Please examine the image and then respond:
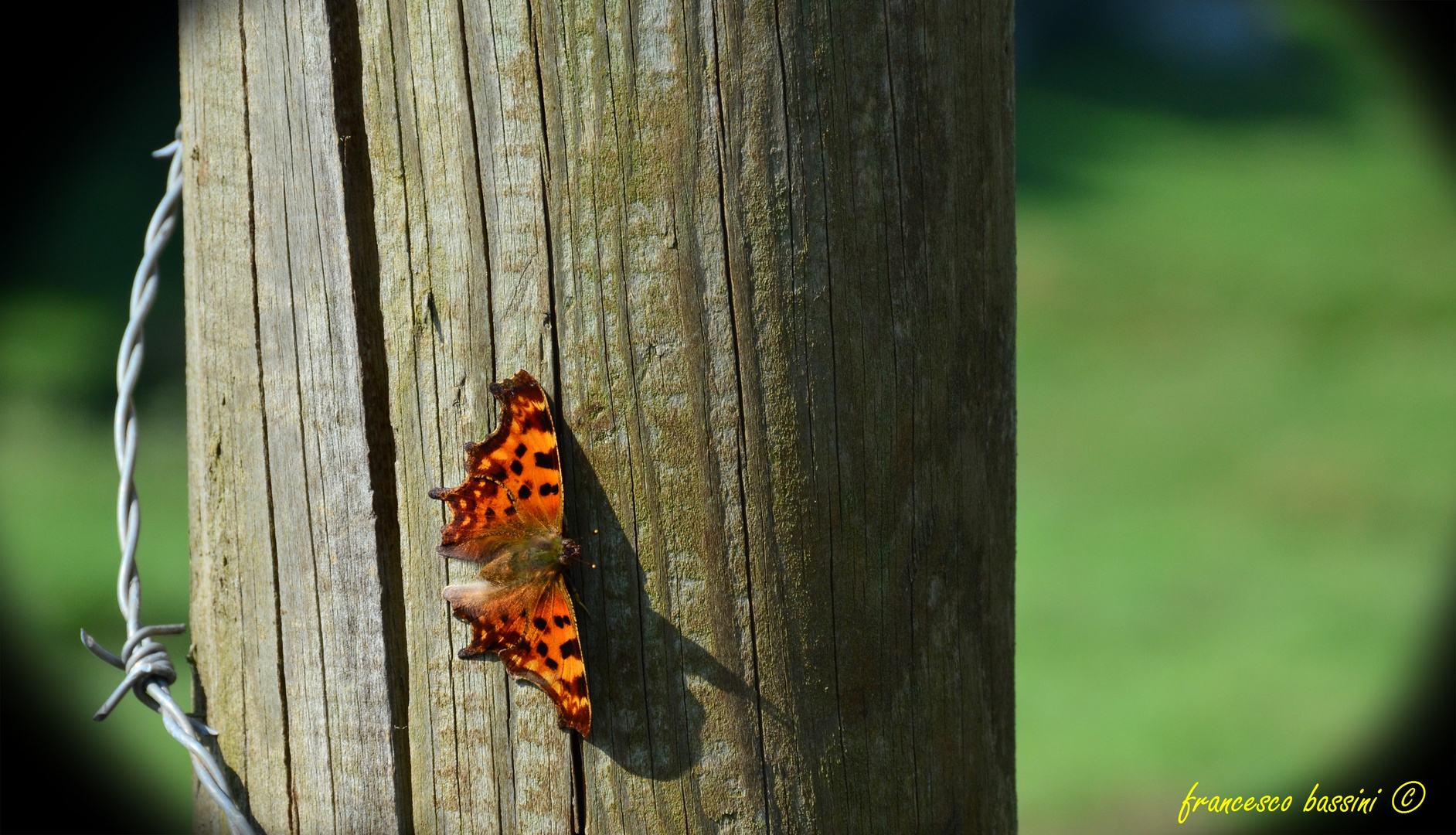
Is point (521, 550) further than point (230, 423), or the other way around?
point (230, 423)

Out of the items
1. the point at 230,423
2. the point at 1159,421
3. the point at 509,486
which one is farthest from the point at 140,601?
the point at 1159,421

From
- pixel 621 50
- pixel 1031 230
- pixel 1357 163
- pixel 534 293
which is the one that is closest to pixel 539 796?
pixel 534 293

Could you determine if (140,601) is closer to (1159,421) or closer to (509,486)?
(509,486)

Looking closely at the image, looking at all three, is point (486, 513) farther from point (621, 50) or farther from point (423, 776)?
point (621, 50)

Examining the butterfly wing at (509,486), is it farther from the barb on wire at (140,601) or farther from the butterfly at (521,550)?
the barb on wire at (140,601)
